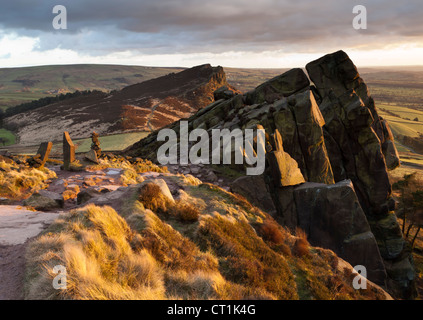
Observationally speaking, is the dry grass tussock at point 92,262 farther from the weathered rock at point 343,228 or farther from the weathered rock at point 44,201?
the weathered rock at point 343,228

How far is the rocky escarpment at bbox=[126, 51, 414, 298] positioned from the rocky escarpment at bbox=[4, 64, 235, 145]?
50675 millimetres

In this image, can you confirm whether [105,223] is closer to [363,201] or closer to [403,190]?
[363,201]

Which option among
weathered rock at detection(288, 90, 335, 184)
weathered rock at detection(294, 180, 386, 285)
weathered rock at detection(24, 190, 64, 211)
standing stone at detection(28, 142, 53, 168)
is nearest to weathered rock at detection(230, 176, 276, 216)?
weathered rock at detection(294, 180, 386, 285)

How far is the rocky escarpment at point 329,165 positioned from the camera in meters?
17.8

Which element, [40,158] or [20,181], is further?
[40,158]

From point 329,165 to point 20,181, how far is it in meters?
24.7

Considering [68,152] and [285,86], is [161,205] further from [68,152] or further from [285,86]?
[285,86]

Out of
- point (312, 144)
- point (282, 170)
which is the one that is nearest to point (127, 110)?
point (312, 144)

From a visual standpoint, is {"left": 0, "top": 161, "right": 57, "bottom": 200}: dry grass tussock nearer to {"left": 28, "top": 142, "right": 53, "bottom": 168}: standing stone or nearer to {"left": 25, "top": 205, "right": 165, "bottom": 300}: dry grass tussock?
{"left": 28, "top": 142, "right": 53, "bottom": 168}: standing stone

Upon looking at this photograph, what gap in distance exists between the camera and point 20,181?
15.3 m

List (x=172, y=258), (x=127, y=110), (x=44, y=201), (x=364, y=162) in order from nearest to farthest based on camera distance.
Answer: (x=172, y=258) < (x=44, y=201) < (x=364, y=162) < (x=127, y=110)

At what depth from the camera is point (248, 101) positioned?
34.8 metres
